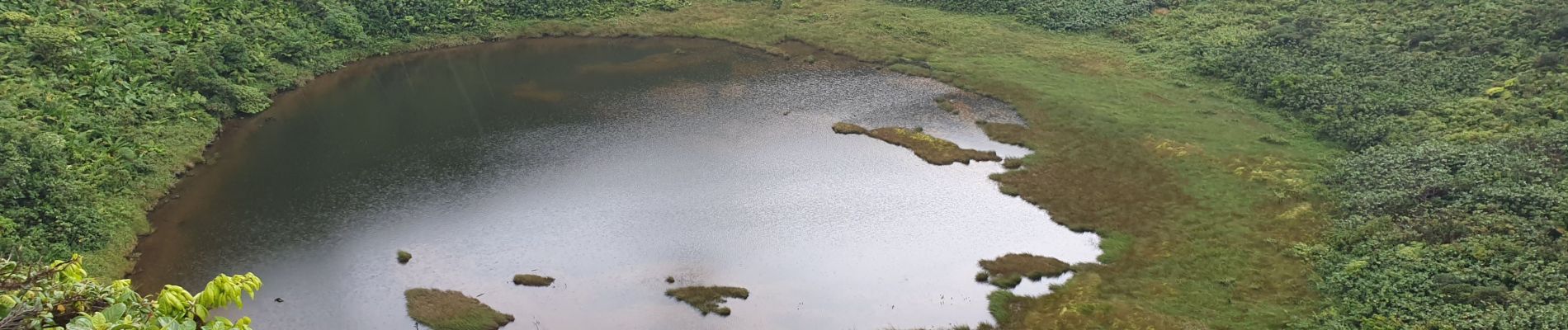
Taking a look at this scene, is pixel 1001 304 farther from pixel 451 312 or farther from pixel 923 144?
pixel 451 312

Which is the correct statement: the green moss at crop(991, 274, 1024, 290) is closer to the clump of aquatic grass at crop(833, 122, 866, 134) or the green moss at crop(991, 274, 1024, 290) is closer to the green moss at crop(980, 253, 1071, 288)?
the green moss at crop(980, 253, 1071, 288)

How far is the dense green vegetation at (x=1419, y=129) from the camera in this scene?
2733 cm

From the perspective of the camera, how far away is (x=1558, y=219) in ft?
95.9

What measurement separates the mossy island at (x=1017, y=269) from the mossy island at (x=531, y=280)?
45.4 feet

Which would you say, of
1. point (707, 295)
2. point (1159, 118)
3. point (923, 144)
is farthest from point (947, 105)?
point (707, 295)

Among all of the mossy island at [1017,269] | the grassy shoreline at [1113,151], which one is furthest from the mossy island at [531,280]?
the mossy island at [1017,269]

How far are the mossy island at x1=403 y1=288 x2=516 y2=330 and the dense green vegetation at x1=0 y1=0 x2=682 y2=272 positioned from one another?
1049cm

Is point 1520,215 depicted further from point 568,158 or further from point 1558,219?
point 568,158

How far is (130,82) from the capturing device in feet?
143

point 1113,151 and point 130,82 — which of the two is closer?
point 1113,151

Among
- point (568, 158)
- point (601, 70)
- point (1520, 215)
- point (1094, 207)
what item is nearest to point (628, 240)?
point (568, 158)

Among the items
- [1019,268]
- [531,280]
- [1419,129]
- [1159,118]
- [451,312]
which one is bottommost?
[1159,118]

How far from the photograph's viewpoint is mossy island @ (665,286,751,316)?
102 ft

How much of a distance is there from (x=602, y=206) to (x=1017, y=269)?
15.2 metres
